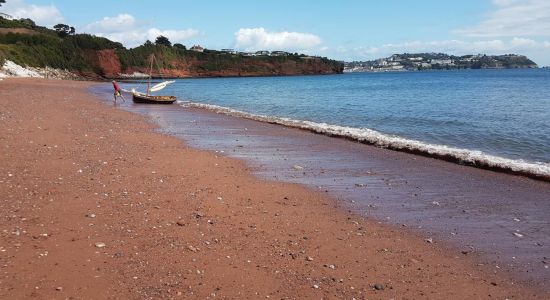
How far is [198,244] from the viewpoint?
712 cm

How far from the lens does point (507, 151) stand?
57.9ft

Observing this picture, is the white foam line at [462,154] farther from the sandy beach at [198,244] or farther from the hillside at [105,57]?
the hillside at [105,57]

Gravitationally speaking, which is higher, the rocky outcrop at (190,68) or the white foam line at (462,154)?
the rocky outcrop at (190,68)

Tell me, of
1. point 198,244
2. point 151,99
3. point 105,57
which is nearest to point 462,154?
point 198,244

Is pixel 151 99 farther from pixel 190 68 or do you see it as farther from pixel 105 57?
pixel 190 68

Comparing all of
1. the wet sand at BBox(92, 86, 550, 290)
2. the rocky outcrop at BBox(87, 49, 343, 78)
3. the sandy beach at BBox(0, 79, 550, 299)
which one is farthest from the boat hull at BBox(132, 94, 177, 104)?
the rocky outcrop at BBox(87, 49, 343, 78)

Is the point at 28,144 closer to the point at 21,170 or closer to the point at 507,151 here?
the point at 21,170

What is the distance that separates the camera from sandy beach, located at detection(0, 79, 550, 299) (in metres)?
5.84

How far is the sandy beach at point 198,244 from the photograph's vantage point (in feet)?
19.2

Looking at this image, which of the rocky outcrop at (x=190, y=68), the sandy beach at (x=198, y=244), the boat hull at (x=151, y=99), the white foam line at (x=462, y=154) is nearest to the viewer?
the sandy beach at (x=198, y=244)

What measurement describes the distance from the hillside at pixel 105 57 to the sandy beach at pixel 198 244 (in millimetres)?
71465

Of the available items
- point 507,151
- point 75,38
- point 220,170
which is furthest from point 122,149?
point 75,38

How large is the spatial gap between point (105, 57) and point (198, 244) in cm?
13649

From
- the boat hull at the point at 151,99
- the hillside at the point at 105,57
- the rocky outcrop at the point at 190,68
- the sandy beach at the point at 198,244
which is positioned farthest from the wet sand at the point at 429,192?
the rocky outcrop at the point at 190,68
